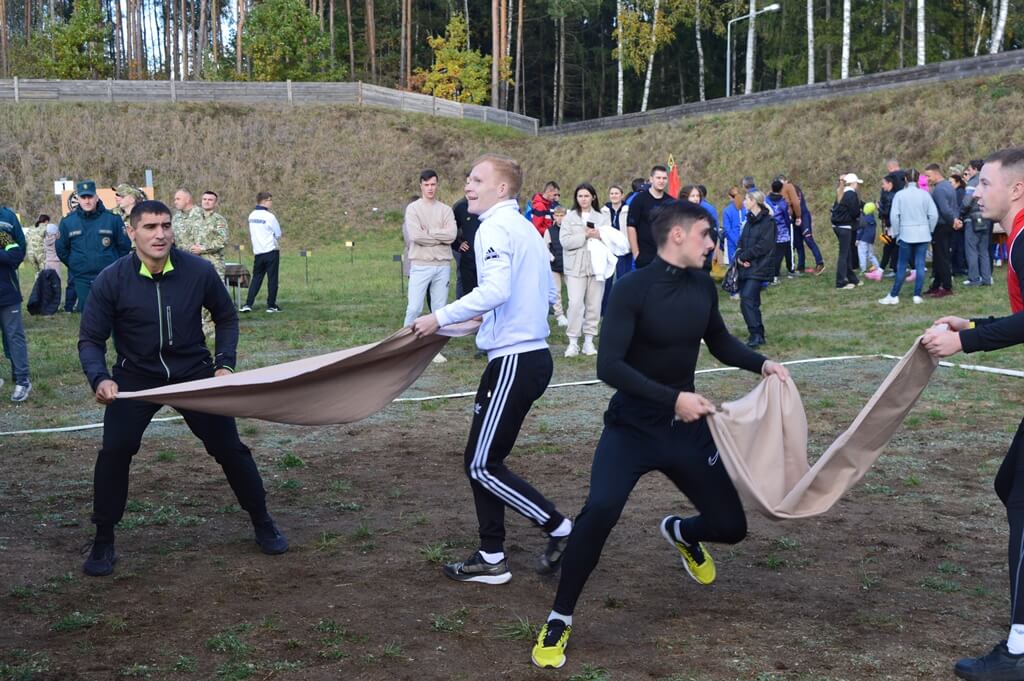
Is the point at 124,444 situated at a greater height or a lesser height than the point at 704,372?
greater

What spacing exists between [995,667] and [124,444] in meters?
4.44

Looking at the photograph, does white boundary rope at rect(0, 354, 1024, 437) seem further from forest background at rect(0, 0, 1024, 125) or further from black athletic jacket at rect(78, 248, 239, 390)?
forest background at rect(0, 0, 1024, 125)

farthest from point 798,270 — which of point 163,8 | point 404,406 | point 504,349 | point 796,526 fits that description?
point 163,8

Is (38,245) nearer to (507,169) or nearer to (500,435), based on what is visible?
A: (507,169)

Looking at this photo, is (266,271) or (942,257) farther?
(266,271)

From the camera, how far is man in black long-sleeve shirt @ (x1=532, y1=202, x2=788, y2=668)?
4.71 m

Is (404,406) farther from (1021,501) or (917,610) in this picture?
(1021,501)

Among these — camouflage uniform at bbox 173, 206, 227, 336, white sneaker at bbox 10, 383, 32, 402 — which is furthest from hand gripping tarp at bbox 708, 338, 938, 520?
camouflage uniform at bbox 173, 206, 227, 336

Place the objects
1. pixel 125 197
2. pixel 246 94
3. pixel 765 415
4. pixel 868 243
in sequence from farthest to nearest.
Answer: pixel 246 94, pixel 868 243, pixel 125 197, pixel 765 415

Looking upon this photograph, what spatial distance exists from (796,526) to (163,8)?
81.8 m

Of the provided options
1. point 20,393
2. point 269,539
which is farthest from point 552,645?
point 20,393

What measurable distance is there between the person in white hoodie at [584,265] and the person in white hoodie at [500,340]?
25.1 feet

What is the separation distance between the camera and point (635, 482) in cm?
476

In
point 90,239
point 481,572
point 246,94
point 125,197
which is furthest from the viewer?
point 246,94
